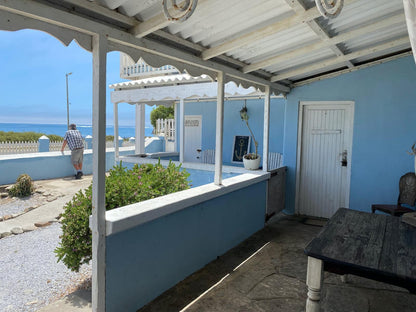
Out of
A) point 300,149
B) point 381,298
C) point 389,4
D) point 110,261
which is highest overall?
point 389,4

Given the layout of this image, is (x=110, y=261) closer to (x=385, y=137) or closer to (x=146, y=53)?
(x=146, y=53)

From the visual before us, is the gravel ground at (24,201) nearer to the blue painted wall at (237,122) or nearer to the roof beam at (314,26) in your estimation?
the blue painted wall at (237,122)

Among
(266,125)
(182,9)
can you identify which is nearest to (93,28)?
(182,9)

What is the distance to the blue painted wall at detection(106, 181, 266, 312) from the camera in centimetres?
262

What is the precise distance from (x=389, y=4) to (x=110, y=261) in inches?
146

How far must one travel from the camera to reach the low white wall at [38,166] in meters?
8.49

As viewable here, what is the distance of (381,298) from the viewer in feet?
10.1

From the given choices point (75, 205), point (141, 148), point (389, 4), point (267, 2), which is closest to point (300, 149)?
point (389, 4)

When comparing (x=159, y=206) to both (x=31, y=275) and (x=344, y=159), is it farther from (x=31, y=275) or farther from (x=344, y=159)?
(x=344, y=159)

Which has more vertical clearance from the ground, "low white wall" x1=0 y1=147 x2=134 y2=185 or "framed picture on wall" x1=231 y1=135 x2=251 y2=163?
"framed picture on wall" x1=231 y1=135 x2=251 y2=163

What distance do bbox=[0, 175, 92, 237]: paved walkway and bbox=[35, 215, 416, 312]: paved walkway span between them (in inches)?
129

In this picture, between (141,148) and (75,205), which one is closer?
(75,205)

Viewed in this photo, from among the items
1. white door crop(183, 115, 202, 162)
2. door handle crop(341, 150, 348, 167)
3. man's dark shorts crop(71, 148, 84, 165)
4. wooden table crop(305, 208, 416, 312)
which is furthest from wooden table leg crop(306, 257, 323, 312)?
man's dark shorts crop(71, 148, 84, 165)

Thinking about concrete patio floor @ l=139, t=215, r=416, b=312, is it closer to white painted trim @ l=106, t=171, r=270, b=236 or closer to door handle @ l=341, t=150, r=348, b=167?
white painted trim @ l=106, t=171, r=270, b=236
